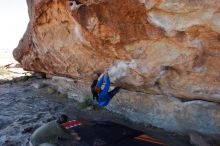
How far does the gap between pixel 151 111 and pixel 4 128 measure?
4.44 m

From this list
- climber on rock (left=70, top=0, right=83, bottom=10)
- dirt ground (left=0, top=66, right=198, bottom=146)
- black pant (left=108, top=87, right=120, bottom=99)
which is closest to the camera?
climber on rock (left=70, top=0, right=83, bottom=10)

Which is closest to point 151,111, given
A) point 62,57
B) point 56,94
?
point 62,57

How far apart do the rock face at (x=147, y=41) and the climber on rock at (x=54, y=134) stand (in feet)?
7.20

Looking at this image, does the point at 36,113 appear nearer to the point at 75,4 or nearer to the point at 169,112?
the point at 75,4

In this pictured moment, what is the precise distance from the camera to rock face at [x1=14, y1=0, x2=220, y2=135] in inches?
257

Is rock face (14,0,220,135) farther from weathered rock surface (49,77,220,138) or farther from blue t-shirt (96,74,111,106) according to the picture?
blue t-shirt (96,74,111,106)

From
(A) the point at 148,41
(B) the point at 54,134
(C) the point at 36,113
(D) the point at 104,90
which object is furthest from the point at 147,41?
(C) the point at 36,113

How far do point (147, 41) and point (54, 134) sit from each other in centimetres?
306

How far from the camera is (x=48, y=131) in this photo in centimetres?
777

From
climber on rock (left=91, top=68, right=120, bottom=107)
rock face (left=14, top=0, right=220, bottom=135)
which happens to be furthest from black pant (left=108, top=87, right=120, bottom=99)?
rock face (left=14, top=0, right=220, bottom=135)

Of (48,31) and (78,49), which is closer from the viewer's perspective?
(78,49)

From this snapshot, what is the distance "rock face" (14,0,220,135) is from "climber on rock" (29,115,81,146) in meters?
2.19

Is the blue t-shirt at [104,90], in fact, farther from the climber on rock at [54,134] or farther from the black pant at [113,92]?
the climber on rock at [54,134]

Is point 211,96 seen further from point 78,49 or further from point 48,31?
point 48,31
